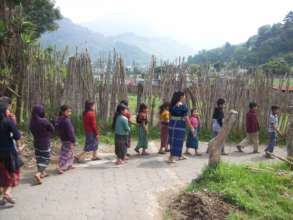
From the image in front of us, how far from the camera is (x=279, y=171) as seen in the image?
7387 mm

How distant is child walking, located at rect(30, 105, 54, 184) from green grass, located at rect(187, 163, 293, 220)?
2429 millimetres

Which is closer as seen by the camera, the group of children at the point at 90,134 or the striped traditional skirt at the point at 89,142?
the group of children at the point at 90,134

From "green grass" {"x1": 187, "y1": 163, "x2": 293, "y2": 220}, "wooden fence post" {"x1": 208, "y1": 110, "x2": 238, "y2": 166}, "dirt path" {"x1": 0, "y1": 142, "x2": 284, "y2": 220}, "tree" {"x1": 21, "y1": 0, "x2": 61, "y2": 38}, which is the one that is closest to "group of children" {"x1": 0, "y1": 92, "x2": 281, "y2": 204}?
"dirt path" {"x1": 0, "y1": 142, "x2": 284, "y2": 220}

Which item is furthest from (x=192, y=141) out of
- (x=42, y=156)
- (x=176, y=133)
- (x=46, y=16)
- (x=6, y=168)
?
(x=46, y=16)

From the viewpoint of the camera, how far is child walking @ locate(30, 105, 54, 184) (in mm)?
6867

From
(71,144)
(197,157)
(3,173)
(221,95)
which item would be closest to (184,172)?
(197,157)

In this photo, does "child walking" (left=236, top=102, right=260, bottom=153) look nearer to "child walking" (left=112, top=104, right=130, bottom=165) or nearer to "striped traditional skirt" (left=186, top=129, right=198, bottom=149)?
"striped traditional skirt" (left=186, top=129, right=198, bottom=149)

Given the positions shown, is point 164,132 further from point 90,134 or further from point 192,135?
point 90,134

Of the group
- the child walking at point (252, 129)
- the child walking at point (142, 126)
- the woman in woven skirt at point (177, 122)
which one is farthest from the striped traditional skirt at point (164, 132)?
the child walking at point (252, 129)

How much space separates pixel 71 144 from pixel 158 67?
14.5 feet

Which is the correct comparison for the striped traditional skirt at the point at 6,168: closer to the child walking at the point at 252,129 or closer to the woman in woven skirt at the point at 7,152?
the woman in woven skirt at the point at 7,152

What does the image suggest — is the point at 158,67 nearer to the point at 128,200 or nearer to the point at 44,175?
the point at 44,175

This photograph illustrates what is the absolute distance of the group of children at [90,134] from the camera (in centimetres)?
585

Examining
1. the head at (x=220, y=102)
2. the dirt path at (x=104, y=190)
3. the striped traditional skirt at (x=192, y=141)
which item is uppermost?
the head at (x=220, y=102)
